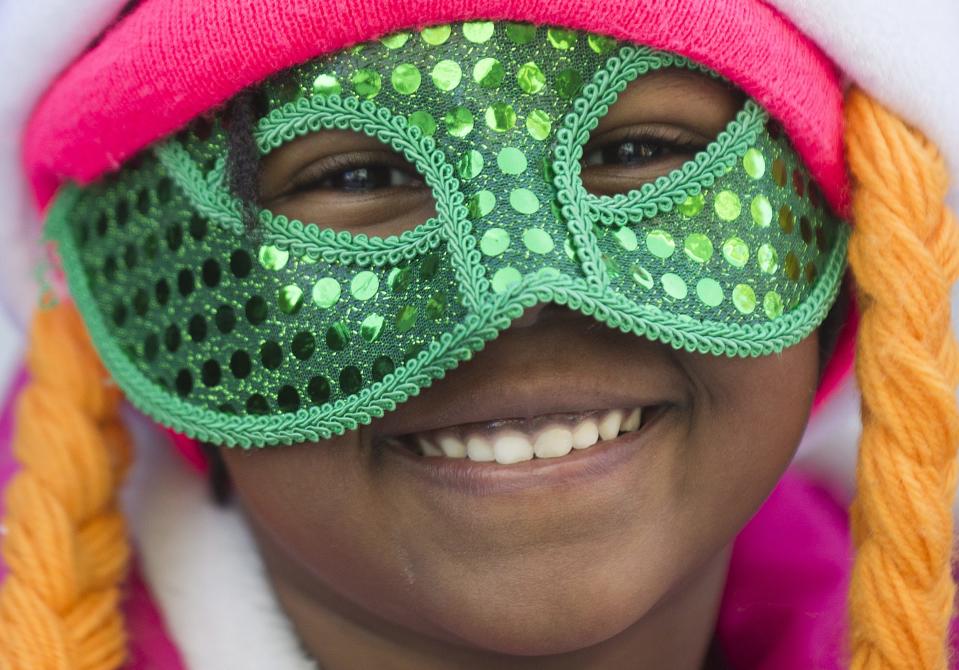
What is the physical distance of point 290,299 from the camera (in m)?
1.28

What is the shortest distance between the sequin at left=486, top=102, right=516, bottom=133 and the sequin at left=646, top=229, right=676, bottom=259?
0.60 ft

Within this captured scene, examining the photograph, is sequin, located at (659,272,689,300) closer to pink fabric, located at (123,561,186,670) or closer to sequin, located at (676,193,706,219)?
sequin, located at (676,193,706,219)

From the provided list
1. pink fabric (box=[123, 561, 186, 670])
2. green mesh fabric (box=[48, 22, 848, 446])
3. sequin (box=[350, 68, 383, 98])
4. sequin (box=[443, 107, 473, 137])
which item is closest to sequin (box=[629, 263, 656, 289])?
green mesh fabric (box=[48, 22, 848, 446])

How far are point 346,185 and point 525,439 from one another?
1.09 feet

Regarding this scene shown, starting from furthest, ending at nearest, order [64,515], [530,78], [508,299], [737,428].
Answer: [64,515] < [737,428] < [530,78] < [508,299]

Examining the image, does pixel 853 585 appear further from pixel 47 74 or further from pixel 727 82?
pixel 47 74

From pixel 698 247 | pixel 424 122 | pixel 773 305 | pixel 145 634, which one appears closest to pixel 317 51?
pixel 424 122

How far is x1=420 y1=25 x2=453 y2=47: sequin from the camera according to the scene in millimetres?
1234

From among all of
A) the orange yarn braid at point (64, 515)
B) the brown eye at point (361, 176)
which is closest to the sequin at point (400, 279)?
the brown eye at point (361, 176)

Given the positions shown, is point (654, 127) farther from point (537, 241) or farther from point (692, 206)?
point (537, 241)

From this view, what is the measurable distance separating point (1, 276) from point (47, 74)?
0.35 metres

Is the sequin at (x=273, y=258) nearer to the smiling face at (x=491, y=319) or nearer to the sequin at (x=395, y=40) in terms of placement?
the smiling face at (x=491, y=319)

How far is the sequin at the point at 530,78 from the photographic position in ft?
4.03

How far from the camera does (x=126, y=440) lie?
1653 millimetres
